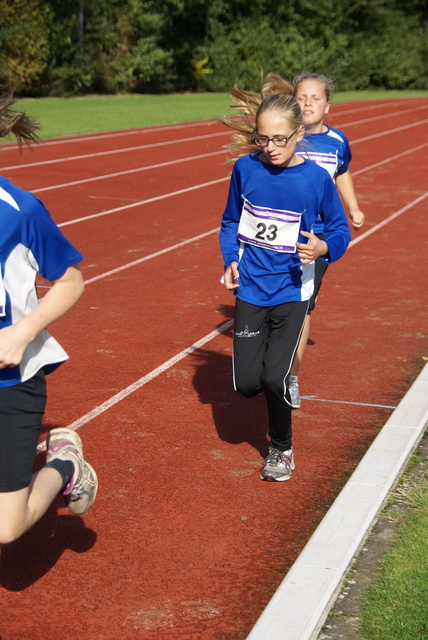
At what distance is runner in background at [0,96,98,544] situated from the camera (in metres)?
3.17

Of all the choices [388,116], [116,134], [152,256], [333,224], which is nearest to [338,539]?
[333,224]

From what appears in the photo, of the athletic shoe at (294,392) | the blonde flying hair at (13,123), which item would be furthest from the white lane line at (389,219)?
the blonde flying hair at (13,123)

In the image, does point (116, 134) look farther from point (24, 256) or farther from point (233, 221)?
point (24, 256)

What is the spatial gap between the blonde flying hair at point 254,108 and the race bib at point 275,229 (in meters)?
0.45

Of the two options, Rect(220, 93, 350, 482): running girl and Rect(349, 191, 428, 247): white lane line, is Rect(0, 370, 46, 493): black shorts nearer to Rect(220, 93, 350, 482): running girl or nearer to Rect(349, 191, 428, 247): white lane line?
Rect(220, 93, 350, 482): running girl

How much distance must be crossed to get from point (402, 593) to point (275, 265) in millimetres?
1851

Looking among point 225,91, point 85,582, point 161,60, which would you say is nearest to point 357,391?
point 85,582

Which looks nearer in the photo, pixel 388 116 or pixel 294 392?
pixel 294 392

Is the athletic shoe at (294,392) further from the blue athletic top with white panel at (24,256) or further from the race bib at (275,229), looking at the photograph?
the blue athletic top with white panel at (24,256)

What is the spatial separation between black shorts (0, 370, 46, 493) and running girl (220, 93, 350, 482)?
1.66 metres

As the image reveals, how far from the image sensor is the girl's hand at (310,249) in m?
4.52

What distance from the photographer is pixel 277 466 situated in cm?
486

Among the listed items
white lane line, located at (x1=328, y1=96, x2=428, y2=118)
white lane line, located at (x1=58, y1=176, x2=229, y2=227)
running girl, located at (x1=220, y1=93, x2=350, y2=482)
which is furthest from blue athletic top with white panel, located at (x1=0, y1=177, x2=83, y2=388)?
white lane line, located at (x1=328, y1=96, x2=428, y2=118)

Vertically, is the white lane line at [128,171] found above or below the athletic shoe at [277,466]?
below
